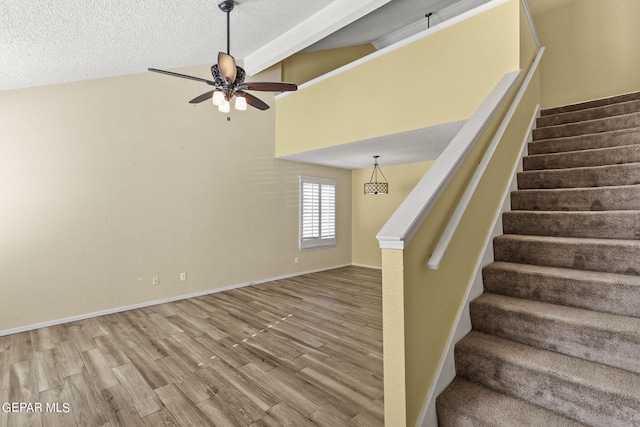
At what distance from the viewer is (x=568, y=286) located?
168 centimetres

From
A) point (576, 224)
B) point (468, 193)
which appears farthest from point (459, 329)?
point (576, 224)

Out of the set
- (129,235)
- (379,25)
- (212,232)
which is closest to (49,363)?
(129,235)

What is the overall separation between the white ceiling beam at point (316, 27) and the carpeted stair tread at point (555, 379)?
12.4 ft

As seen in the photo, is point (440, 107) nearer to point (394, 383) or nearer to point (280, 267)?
point (394, 383)

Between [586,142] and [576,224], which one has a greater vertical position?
[586,142]

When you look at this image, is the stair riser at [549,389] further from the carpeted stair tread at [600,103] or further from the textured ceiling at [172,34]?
the carpeted stair tread at [600,103]

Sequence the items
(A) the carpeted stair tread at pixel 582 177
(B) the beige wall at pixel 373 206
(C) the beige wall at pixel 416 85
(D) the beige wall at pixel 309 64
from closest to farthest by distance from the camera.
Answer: (A) the carpeted stair tread at pixel 582 177
(C) the beige wall at pixel 416 85
(D) the beige wall at pixel 309 64
(B) the beige wall at pixel 373 206

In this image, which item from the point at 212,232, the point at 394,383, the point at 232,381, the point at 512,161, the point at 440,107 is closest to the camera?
the point at 394,383

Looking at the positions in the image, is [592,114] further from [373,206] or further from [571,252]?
[373,206]

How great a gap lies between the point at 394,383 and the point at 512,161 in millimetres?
2242

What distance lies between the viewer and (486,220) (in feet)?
6.90

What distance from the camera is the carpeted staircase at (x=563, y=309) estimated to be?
131 cm

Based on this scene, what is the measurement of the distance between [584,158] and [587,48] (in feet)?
11.3

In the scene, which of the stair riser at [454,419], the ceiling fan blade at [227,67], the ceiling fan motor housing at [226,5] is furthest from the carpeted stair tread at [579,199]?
the ceiling fan motor housing at [226,5]
